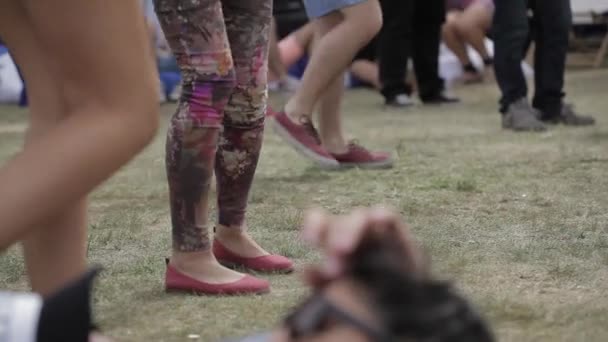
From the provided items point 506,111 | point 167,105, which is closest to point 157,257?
point 506,111

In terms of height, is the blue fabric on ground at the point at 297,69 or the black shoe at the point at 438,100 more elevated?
the black shoe at the point at 438,100

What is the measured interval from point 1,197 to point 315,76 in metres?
2.40

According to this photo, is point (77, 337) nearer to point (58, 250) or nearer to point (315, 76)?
point (58, 250)

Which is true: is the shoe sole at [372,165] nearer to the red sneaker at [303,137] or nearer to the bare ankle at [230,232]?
the red sneaker at [303,137]

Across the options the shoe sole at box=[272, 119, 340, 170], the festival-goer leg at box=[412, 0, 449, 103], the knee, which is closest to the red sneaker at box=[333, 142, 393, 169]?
the shoe sole at box=[272, 119, 340, 170]

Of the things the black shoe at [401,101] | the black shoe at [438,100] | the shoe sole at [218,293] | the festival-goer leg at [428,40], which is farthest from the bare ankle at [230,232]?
the black shoe at [438,100]

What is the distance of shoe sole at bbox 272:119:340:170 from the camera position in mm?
3658

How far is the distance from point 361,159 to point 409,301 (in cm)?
286

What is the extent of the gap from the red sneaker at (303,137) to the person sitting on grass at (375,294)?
8.48 ft

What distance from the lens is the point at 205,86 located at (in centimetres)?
202

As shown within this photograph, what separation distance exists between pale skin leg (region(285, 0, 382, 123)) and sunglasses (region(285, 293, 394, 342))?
2.59m

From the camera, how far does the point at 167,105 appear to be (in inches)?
283

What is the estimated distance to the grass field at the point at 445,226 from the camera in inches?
74.9

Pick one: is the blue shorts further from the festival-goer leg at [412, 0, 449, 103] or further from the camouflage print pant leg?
the festival-goer leg at [412, 0, 449, 103]
